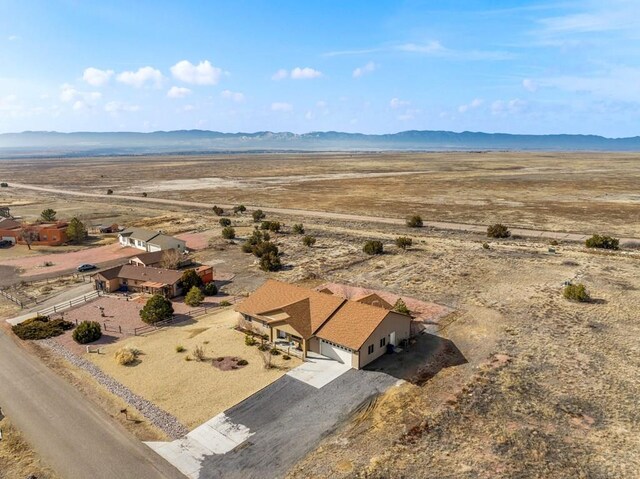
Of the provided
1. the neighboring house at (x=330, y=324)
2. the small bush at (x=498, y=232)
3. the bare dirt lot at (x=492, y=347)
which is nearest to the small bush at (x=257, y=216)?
the bare dirt lot at (x=492, y=347)

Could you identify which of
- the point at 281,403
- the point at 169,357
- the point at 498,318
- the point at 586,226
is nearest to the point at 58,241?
the point at 169,357

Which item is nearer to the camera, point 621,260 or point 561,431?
point 561,431

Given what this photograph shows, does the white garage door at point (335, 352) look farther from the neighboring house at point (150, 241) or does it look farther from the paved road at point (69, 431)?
the neighboring house at point (150, 241)

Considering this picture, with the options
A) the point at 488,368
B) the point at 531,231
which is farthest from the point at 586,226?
the point at 488,368

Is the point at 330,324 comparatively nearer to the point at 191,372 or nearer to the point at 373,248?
the point at 191,372

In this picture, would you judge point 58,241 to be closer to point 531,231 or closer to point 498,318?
point 498,318

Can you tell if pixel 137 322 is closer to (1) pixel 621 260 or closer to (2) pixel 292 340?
(2) pixel 292 340

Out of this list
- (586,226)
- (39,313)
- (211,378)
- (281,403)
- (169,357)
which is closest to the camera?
(281,403)

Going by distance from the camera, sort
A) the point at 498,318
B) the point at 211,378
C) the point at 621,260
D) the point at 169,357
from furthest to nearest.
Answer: the point at 621,260, the point at 498,318, the point at 169,357, the point at 211,378
